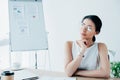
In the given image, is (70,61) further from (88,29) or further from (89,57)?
(88,29)

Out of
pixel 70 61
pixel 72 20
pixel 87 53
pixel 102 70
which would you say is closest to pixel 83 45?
pixel 87 53

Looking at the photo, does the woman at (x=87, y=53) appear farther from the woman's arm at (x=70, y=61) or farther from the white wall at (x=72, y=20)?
the white wall at (x=72, y=20)

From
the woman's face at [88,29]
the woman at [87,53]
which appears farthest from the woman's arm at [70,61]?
the woman's face at [88,29]

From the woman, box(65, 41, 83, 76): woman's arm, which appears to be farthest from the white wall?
box(65, 41, 83, 76): woman's arm

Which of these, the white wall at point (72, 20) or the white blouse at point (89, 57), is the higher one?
the white wall at point (72, 20)

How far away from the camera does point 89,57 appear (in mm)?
2020

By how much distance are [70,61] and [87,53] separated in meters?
0.18

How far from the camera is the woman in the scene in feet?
6.19

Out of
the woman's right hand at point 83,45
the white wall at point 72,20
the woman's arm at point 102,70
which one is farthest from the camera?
the white wall at point 72,20

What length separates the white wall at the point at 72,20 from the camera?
334 cm

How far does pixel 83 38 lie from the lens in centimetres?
203

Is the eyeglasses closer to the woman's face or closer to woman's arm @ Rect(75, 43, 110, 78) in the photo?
the woman's face

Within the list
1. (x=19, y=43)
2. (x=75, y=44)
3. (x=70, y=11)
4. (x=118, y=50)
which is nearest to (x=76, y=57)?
(x=75, y=44)

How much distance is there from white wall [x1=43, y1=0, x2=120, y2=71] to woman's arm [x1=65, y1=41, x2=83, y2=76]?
4.89 feet
